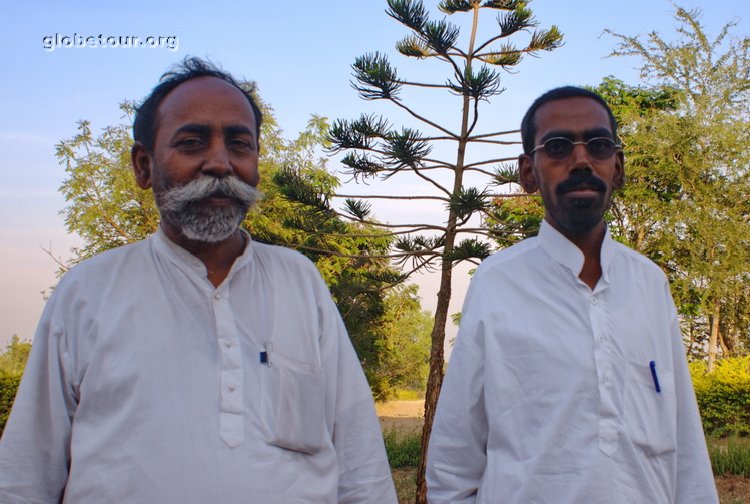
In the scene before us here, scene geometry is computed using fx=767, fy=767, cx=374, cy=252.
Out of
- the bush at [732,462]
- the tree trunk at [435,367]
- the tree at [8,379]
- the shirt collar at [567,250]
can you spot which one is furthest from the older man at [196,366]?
the tree at [8,379]

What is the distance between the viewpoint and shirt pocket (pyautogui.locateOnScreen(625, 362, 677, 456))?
7.01 feet

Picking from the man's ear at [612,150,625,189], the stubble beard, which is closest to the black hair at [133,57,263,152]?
the stubble beard

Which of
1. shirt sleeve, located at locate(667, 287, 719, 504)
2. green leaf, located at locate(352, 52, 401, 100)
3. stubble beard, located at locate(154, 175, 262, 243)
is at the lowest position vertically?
shirt sleeve, located at locate(667, 287, 719, 504)

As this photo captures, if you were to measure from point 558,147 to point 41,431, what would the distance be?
5.58 ft

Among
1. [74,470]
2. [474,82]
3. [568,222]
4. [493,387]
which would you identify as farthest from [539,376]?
[474,82]

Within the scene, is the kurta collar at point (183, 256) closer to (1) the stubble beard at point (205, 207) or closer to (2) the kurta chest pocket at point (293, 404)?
(1) the stubble beard at point (205, 207)

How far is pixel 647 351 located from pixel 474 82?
19.4 ft

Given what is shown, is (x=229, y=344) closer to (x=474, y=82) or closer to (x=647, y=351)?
(x=647, y=351)

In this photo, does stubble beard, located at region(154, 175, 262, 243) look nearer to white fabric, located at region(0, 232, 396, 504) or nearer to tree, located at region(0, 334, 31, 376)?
white fabric, located at region(0, 232, 396, 504)

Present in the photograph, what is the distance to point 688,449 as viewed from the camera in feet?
7.53

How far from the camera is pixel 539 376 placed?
2.21 metres

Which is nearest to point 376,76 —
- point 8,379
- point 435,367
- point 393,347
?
point 435,367

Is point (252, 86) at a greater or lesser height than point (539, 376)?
greater

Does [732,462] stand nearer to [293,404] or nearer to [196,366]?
[293,404]
